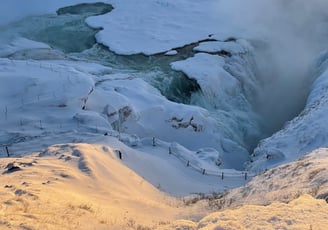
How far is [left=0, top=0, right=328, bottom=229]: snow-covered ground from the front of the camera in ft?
20.8

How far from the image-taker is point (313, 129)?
13.5 m

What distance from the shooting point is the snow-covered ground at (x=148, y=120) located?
20.8 feet

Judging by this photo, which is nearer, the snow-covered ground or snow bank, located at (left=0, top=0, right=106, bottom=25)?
the snow-covered ground

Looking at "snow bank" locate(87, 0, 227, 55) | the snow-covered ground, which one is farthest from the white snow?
"snow bank" locate(87, 0, 227, 55)

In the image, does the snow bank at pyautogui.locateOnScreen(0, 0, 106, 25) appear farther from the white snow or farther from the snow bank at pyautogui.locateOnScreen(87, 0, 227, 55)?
the white snow

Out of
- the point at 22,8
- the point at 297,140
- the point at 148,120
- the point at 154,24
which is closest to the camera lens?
the point at 297,140

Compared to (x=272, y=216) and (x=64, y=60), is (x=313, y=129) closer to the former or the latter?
(x=272, y=216)

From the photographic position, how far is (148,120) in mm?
15516

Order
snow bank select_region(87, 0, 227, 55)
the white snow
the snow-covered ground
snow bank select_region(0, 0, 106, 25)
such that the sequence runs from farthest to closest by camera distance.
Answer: snow bank select_region(0, 0, 106, 25), snow bank select_region(87, 0, 227, 55), the white snow, the snow-covered ground

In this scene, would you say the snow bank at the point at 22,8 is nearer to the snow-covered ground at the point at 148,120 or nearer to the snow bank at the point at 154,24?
the snow-covered ground at the point at 148,120

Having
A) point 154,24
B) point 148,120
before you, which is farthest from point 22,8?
point 148,120

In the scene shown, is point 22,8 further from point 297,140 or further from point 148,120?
point 297,140

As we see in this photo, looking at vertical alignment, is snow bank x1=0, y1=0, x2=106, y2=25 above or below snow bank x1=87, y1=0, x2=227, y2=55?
below

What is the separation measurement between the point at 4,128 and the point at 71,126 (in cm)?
187
